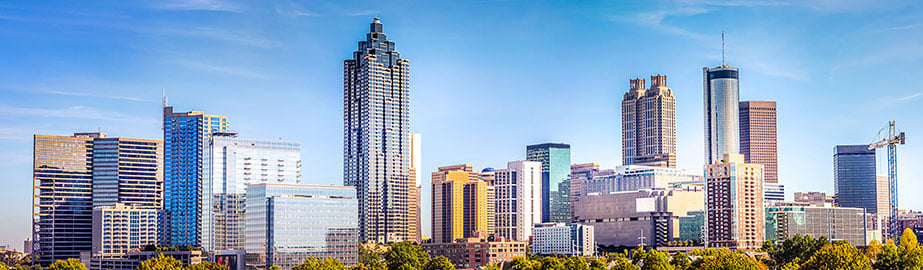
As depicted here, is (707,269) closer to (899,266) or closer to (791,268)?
(791,268)

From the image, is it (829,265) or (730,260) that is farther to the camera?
(730,260)

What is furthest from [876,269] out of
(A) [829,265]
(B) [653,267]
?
(B) [653,267]

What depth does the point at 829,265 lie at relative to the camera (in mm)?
179125

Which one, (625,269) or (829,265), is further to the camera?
(625,269)

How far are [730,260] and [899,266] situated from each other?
2725 cm

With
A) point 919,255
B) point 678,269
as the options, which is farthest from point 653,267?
point 919,255

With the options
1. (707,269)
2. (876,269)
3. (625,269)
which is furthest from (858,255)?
(625,269)

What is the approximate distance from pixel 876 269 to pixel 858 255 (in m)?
9.90

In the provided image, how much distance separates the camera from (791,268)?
17775 centimetres

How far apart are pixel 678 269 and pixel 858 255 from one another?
27467 mm

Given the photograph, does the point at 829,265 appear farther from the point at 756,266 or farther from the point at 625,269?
the point at 625,269

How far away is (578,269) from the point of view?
200 metres

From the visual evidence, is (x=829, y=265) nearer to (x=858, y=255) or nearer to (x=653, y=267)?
(x=858, y=255)

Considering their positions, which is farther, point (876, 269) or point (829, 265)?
point (876, 269)
